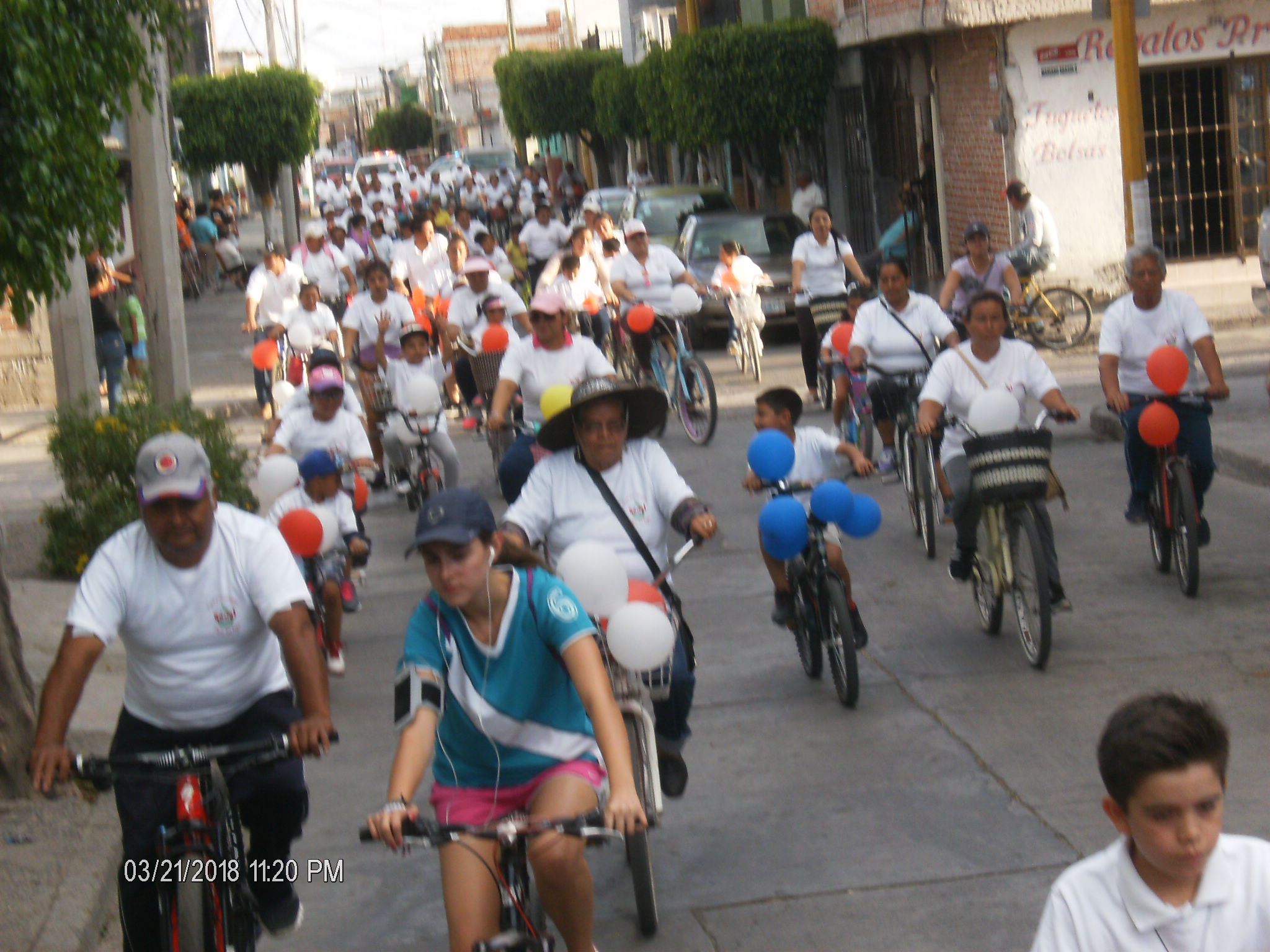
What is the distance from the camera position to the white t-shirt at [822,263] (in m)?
15.8

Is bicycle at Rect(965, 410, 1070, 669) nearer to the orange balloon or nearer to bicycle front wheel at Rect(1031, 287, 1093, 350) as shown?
the orange balloon

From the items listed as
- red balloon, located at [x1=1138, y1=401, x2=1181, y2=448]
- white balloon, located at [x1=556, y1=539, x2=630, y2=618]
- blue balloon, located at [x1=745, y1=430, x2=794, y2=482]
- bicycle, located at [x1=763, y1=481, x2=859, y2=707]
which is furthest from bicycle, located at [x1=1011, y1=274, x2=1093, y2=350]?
white balloon, located at [x1=556, y1=539, x2=630, y2=618]

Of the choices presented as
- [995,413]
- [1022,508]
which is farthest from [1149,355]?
[1022,508]

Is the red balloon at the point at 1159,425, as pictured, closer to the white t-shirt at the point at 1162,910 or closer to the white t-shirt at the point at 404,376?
the white t-shirt at the point at 404,376

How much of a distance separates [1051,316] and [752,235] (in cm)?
469

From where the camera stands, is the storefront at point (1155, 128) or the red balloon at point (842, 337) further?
the storefront at point (1155, 128)

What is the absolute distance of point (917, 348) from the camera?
10602 mm

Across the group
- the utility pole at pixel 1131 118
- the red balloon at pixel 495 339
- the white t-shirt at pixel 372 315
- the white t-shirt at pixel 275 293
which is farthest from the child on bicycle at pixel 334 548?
the white t-shirt at pixel 275 293

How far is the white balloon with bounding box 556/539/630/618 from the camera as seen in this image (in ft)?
16.5

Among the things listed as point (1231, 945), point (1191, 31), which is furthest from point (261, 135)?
point (1231, 945)

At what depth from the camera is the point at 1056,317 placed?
1825 centimetres

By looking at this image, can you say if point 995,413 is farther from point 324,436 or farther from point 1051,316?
point 1051,316

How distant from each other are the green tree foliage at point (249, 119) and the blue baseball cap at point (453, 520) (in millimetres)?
34341

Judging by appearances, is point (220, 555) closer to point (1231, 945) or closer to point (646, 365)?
point (1231, 945)
